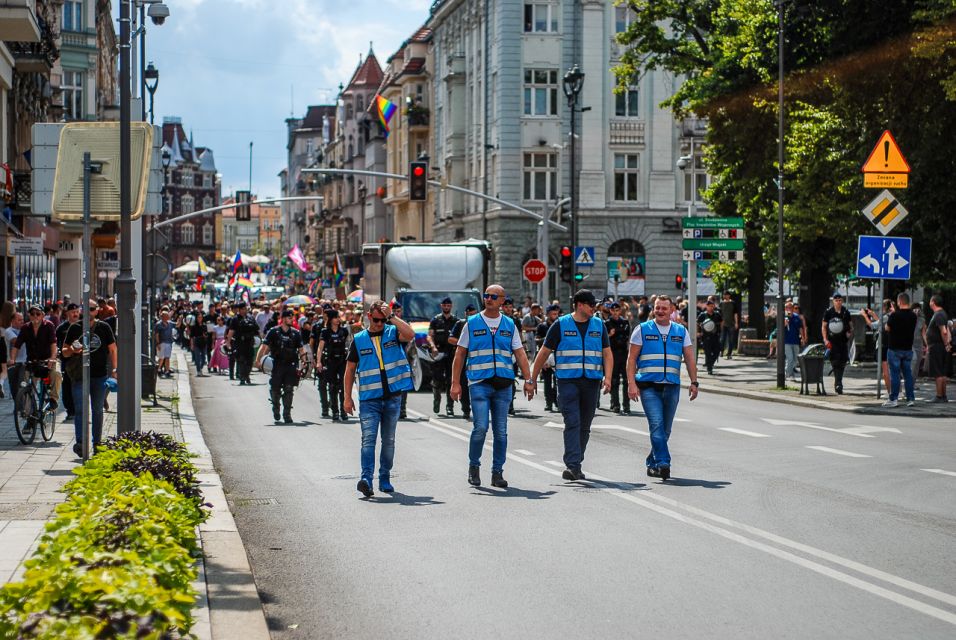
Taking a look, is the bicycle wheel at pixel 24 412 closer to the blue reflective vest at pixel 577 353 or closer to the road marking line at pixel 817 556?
the blue reflective vest at pixel 577 353

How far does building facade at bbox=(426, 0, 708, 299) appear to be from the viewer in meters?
64.2

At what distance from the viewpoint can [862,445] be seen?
1744 centimetres

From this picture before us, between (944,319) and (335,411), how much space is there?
10440mm

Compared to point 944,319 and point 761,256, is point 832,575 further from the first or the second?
point 761,256

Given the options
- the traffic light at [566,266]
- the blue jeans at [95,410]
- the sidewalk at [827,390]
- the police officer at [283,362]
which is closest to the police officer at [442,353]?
the police officer at [283,362]

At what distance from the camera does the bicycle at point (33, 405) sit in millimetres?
16656

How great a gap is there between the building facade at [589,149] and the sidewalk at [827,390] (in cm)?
2306

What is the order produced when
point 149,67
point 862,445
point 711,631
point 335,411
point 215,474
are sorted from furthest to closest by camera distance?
point 149,67
point 335,411
point 862,445
point 215,474
point 711,631

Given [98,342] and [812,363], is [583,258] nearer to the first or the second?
[812,363]

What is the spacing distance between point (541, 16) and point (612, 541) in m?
56.5

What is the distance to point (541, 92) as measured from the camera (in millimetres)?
65250

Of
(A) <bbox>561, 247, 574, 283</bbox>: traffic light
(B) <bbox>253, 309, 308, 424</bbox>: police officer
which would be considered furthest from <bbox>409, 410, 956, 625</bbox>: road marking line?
(A) <bbox>561, 247, 574, 283</bbox>: traffic light

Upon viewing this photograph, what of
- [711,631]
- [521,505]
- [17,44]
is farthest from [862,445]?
[17,44]

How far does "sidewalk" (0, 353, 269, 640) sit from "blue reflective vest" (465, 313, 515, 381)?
2.51m
